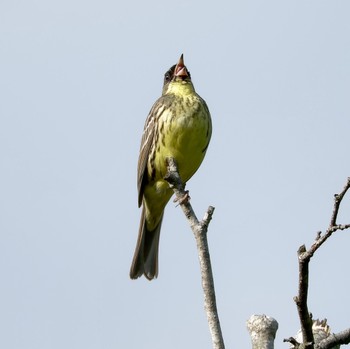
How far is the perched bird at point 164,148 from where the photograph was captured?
795cm

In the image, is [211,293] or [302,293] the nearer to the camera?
[302,293]

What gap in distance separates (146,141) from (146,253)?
1.21 m

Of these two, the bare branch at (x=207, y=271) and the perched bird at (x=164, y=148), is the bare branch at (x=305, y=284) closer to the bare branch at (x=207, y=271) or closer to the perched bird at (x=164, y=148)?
the bare branch at (x=207, y=271)

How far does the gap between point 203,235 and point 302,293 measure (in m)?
0.67

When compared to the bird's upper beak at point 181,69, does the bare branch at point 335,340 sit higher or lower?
lower

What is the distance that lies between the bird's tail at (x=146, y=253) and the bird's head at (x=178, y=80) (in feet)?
4.15

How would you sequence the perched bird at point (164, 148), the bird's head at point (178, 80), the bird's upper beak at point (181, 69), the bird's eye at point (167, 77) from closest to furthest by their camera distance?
the perched bird at point (164, 148) < the bird's head at point (178, 80) < the bird's upper beak at point (181, 69) < the bird's eye at point (167, 77)

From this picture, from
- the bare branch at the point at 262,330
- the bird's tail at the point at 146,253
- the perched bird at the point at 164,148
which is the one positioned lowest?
the bare branch at the point at 262,330

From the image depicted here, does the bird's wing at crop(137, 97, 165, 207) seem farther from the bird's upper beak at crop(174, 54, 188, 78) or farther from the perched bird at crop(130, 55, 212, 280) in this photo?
the bird's upper beak at crop(174, 54, 188, 78)

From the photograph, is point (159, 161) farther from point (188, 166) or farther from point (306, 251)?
point (306, 251)

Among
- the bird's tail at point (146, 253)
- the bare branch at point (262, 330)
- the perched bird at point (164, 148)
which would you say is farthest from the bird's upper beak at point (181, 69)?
the bare branch at point (262, 330)

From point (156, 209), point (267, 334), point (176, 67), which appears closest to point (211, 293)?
point (267, 334)

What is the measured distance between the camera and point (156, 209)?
8711 millimetres

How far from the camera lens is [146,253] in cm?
880
